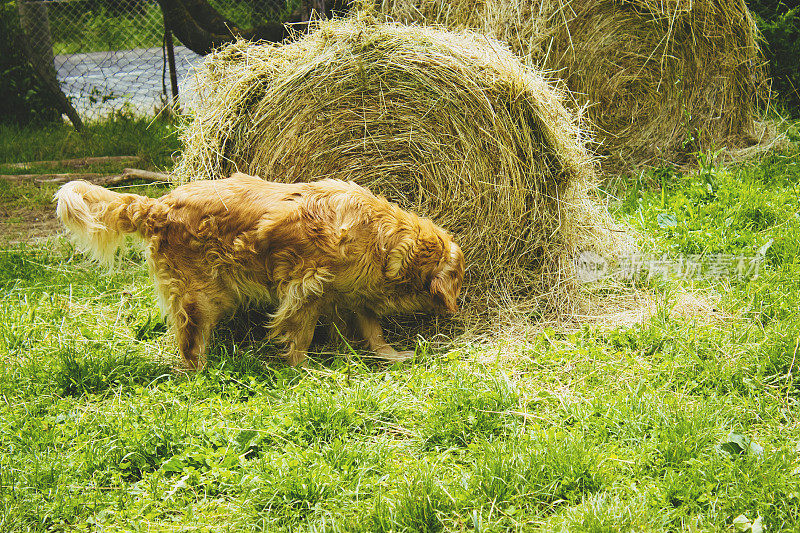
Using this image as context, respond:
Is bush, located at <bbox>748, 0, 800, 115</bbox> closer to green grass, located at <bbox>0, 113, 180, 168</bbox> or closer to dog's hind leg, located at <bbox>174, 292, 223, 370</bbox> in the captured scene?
dog's hind leg, located at <bbox>174, 292, 223, 370</bbox>

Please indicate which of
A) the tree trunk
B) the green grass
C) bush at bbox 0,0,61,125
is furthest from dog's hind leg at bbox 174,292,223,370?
bush at bbox 0,0,61,125

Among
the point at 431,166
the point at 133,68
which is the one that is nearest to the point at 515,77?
the point at 431,166

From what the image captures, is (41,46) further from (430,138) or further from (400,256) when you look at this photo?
(400,256)

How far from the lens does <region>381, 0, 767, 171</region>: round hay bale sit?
5902mm

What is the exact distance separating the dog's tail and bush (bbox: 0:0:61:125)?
6.74 meters

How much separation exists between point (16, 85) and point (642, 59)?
8.05m

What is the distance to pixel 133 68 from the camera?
9781 millimetres

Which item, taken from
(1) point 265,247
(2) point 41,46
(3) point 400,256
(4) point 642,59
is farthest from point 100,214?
(2) point 41,46

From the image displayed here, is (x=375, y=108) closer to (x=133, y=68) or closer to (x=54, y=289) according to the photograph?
(x=54, y=289)

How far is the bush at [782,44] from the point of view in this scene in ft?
24.8

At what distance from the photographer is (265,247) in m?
3.59

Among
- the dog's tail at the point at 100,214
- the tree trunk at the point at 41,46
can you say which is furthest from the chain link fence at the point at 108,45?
the dog's tail at the point at 100,214

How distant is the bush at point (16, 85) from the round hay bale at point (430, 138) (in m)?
6.05

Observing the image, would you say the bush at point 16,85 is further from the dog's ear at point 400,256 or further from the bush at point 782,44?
the bush at point 782,44
